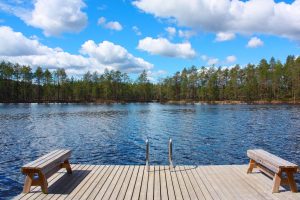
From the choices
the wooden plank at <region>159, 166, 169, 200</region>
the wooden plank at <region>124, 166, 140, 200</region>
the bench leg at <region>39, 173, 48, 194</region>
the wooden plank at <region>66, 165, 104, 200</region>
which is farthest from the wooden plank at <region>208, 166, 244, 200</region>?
the bench leg at <region>39, 173, 48, 194</region>

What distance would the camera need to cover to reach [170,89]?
166750mm

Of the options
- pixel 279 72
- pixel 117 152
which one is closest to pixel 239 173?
pixel 117 152

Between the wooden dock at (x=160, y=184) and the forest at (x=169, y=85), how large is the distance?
416 feet

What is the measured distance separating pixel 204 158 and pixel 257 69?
133m

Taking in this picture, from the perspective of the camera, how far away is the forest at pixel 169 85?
13338cm

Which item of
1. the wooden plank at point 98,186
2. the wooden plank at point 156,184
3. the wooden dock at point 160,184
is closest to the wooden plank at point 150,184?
the wooden dock at point 160,184

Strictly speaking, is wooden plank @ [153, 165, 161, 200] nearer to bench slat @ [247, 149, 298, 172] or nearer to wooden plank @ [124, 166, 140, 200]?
wooden plank @ [124, 166, 140, 200]

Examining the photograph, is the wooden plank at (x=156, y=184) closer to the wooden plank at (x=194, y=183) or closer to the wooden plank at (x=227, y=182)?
the wooden plank at (x=194, y=183)

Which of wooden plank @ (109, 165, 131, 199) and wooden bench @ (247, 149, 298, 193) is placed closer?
wooden bench @ (247, 149, 298, 193)

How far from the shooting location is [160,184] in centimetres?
1125

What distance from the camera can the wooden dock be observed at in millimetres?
10031

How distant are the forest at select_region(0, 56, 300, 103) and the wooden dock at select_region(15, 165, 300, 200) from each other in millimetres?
126726

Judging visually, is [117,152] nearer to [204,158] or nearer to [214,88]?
[204,158]

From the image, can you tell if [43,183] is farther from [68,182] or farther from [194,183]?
[194,183]
